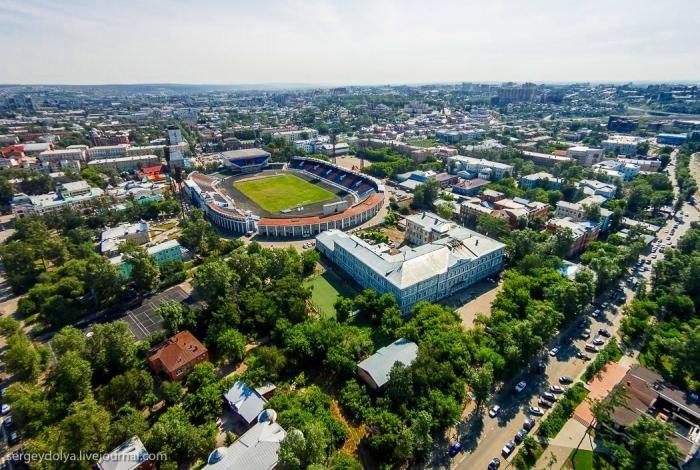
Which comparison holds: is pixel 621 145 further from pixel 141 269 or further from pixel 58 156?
pixel 58 156

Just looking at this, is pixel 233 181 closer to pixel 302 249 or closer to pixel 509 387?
pixel 302 249

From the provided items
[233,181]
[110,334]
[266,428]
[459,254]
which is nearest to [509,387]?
[459,254]

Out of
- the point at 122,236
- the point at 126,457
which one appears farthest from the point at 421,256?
the point at 122,236

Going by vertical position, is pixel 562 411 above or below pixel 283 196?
below

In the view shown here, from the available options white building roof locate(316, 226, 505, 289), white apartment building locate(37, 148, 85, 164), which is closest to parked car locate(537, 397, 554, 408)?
white building roof locate(316, 226, 505, 289)


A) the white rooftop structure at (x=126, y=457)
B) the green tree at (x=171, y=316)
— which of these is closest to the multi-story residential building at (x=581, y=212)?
the green tree at (x=171, y=316)

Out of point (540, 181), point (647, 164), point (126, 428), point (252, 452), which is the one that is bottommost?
point (252, 452)
